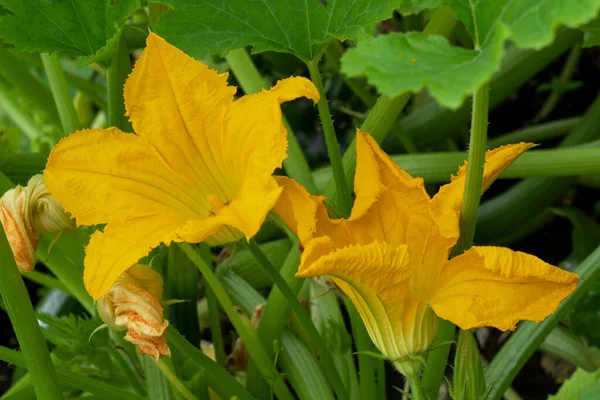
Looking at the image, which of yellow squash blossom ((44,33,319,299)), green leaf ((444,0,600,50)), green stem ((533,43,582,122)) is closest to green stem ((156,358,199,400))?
yellow squash blossom ((44,33,319,299))

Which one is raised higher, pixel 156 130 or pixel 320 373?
pixel 156 130

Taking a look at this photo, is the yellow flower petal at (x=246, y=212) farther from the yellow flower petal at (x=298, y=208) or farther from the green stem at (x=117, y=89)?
the green stem at (x=117, y=89)

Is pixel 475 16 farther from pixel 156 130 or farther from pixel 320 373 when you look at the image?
pixel 320 373

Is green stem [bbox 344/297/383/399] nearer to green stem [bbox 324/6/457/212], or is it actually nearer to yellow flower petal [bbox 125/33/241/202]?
green stem [bbox 324/6/457/212]

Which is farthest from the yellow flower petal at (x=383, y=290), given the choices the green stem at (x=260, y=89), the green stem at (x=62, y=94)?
the green stem at (x=62, y=94)

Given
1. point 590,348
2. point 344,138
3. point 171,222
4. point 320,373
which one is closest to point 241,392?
point 320,373
